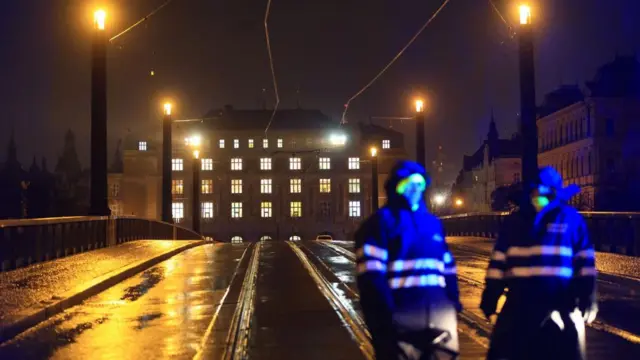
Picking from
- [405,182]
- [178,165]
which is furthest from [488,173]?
[405,182]

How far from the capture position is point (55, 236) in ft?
74.8

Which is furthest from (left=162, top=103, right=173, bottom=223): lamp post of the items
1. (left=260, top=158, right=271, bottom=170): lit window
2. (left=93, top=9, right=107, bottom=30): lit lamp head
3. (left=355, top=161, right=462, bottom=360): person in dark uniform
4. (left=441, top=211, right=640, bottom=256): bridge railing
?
(left=260, top=158, right=271, bottom=170): lit window

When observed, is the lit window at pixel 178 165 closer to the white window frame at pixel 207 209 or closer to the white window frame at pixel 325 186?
the white window frame at pixel 207 209

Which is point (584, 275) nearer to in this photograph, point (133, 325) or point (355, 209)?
point (133, 325)

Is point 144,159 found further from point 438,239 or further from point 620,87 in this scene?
point 438,239

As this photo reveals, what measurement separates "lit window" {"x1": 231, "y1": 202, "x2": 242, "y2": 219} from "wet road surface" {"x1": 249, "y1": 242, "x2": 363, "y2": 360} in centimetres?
8217

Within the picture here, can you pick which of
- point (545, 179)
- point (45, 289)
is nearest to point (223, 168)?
point (45, 289)

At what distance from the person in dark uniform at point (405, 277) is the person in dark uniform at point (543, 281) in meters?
Result: 0.67

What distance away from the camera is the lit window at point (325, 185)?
101 m

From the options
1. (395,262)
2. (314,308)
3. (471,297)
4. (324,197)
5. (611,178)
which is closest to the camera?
(395,262)

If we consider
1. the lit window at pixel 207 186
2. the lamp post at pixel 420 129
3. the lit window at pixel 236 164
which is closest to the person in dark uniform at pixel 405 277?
the lamp post at pixel 420 129

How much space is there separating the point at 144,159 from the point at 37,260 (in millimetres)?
80524

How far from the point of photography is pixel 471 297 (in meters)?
14.9

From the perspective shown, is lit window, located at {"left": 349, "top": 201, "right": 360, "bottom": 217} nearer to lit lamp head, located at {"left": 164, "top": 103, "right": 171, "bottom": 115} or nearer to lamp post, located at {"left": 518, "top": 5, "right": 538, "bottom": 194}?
lit lamp head, located at {"left": 164, "top": 103, "right": 171, "bottom": 115}
